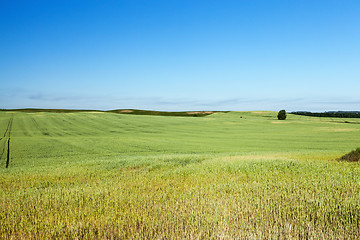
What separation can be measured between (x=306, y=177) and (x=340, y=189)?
1534 millimetres

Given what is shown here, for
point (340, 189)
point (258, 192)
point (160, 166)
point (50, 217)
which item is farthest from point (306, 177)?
point (50, 217)

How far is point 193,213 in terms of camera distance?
4.82 meters

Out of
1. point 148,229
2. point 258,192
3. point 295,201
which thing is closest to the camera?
point 148,229

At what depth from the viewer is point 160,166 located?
12.1 metres

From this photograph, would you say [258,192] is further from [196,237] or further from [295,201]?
[196,237]

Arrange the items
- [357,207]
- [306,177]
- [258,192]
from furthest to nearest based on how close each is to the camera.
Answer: [306,177] < [258,192] < [357,207]

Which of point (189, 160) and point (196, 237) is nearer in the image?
point (196, 237)

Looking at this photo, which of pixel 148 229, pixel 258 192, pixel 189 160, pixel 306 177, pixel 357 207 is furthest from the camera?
pixel 189 160

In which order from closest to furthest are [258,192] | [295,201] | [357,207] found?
[357,207]
[295,201]
[258,192]

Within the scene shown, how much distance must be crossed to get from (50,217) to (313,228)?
544cm

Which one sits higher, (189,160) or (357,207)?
(357,207)

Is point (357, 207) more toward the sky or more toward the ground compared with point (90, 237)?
more toward the sky

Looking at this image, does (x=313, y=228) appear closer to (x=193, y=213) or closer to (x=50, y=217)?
(x=193, y=213)

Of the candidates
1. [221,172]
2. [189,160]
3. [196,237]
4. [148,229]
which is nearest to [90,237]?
[148,229]
